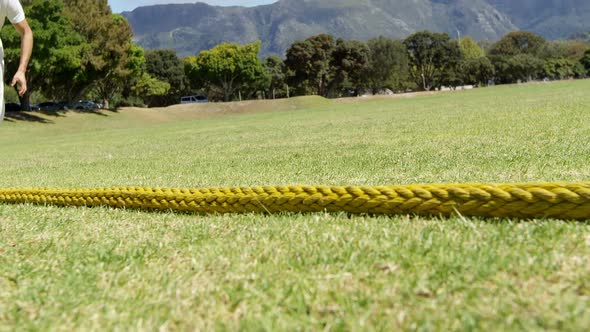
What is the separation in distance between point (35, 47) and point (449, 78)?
236 feet

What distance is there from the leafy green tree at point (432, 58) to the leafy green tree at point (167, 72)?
41.5m

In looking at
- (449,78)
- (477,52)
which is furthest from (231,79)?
→ (477,52)

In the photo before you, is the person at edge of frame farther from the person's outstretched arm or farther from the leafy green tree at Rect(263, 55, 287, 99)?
the leafy green tree at Rect(263, 55, 287, 99)

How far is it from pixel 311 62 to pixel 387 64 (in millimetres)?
14947

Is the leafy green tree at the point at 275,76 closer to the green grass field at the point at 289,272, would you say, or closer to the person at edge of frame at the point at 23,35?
the person at edge of frame at the point at 23,35

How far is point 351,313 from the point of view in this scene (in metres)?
1.56

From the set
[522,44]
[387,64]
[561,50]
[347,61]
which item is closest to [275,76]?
[347,61]

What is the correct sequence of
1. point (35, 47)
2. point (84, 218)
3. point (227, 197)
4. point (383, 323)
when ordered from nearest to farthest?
point (383, 323), point (227, 197), point (84, 218), point (35, 47)

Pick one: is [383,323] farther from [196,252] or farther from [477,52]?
[477,52]

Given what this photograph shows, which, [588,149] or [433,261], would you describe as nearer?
[433,261]

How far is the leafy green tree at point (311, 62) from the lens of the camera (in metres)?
76.9

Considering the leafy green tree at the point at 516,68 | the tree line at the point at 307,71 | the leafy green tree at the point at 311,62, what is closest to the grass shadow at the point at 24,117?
the tree line at the point at 307,71

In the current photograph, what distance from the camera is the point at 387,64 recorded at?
276ft

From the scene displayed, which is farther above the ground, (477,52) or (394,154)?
(477,52)
